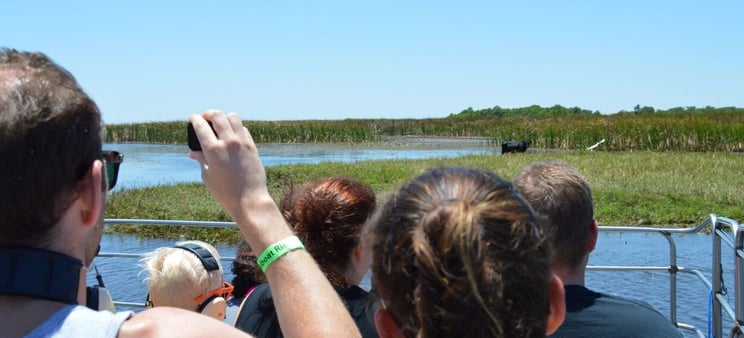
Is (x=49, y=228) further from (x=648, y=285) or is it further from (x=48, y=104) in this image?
(x=648, y=285)

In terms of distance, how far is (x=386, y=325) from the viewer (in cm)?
126

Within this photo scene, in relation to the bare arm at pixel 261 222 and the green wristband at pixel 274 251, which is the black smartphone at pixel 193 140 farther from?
the green wristband at pixel 274 251

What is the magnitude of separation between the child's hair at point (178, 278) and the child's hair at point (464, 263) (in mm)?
1776

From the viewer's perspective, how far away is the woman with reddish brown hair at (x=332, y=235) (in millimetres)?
2332

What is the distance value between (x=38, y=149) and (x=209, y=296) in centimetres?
179

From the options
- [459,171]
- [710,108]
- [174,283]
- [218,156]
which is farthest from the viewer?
[710,108]

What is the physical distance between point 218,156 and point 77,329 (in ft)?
1.30

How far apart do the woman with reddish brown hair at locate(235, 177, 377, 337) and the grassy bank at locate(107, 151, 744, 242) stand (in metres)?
7.25

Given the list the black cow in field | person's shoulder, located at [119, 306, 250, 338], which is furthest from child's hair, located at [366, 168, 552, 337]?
the black cow in field

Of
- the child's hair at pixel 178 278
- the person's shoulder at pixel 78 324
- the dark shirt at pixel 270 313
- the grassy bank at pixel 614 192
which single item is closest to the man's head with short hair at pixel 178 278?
the child's hair at pixel 178 278

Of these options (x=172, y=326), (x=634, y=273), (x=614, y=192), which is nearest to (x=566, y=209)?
(x=172, y=326)

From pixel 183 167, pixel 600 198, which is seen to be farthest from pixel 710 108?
pixel 600 198

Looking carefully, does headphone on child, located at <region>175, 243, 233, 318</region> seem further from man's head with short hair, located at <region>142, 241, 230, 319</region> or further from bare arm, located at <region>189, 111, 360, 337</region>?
bare arm, located at <region>189, 111, 360, 337</region>

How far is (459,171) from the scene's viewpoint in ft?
4.21
